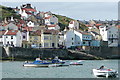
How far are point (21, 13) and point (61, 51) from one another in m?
60.6

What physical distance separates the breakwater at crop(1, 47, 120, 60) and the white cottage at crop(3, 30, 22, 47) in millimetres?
8269

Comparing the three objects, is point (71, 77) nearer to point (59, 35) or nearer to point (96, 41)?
point (59, 35)

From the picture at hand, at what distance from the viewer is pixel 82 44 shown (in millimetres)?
115188

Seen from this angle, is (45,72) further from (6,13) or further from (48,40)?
(6,13)

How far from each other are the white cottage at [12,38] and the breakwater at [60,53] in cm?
827

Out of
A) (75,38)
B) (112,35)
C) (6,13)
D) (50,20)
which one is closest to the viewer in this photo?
(75,38)

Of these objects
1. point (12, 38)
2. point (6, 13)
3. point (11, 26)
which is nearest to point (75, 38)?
point (11, 26)

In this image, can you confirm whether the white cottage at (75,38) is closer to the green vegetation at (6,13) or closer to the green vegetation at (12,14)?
the green vegetation at (12,14)

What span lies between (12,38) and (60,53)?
38.6 ft

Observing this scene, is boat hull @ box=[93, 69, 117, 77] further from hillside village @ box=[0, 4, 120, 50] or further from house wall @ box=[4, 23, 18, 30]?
house wall @ box=[4, 23, 18, 30]

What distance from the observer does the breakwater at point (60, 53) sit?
90.9 m

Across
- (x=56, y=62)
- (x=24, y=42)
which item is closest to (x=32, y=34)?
(x=24, y=42)

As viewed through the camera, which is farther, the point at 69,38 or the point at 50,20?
the point at 50,20

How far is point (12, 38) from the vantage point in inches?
3984
